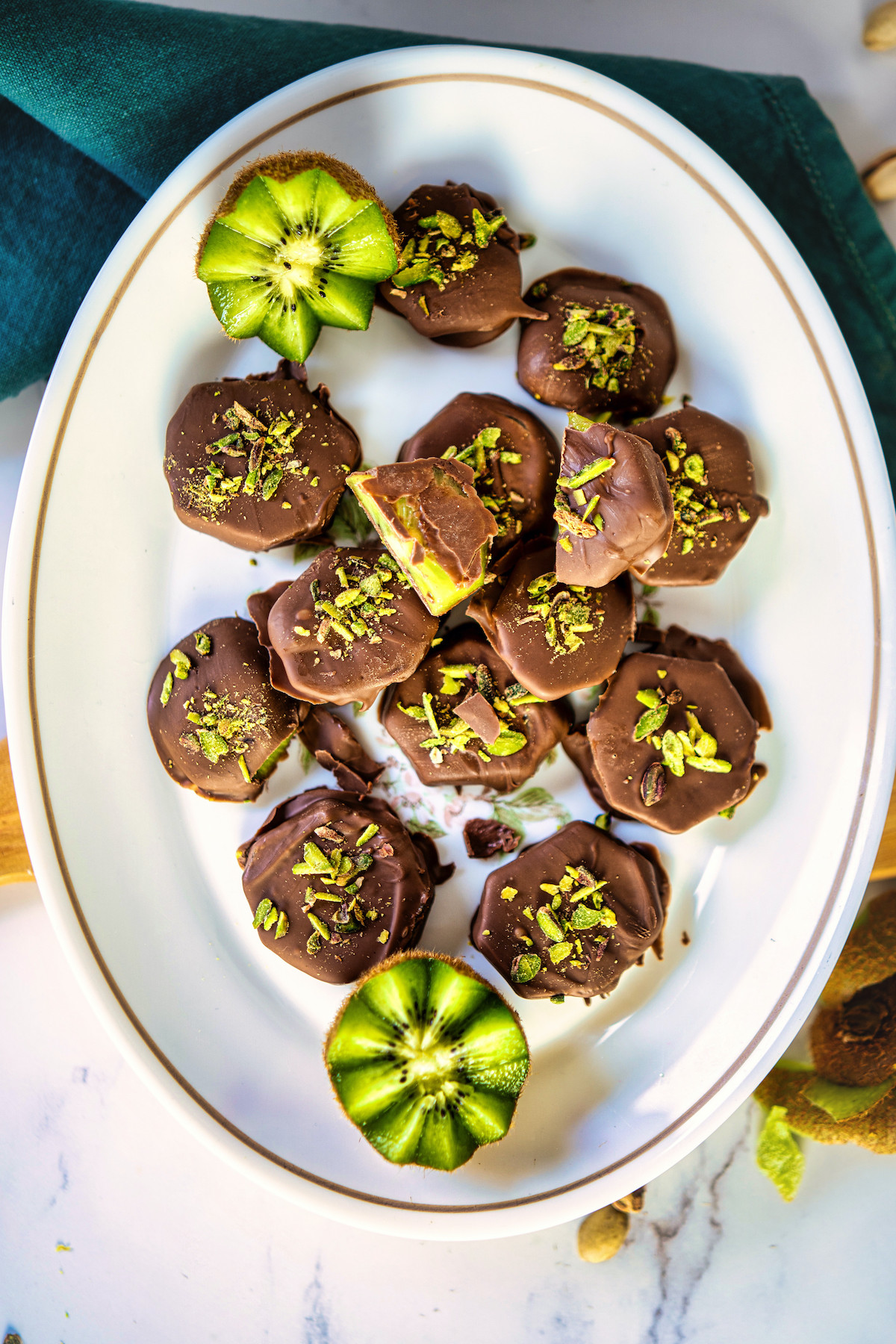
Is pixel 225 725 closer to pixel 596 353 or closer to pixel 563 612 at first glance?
pixel 563 612

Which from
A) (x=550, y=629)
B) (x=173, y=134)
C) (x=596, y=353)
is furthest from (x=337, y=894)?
(x=173, y=134)

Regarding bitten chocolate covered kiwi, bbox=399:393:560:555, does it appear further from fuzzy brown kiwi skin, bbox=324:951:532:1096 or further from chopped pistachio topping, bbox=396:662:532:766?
fuzzy brown kiwi skin, bbox=324:951:532:1096

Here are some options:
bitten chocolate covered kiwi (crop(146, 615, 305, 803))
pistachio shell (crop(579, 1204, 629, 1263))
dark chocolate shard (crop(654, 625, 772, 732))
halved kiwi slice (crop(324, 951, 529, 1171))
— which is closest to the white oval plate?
dark chocolate shard (crop(654, 625, 772, 732))

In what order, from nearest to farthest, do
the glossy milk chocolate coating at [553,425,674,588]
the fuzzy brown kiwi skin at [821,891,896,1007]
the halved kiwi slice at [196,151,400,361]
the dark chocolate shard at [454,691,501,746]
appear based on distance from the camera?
the glossy milk chocolate coating at [553,425,674,588], the halved kiwi slice at [196,151,400,361], the dark chocolate shard at [454,691,501,746], the fuzzy brown kiwi skin at [821,891,896,1007]

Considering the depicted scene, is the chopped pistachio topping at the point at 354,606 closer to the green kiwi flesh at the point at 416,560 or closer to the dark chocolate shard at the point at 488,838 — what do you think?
the green kiwi flesh at the point at 416,560

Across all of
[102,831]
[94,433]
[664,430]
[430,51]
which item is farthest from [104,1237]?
[430,51]

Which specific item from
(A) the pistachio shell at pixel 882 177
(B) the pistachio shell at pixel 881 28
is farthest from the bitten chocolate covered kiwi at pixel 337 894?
(B) the pistachio shell at pixel 881 28

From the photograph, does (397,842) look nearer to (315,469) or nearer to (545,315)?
(315,469)
